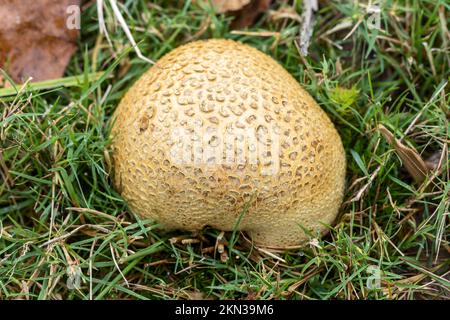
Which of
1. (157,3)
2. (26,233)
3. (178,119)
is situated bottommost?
(26,233)

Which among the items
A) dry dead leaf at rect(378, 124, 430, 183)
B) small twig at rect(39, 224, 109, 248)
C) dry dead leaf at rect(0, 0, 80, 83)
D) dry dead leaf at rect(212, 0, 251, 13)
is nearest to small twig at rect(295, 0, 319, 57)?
dry dead leaf at rect(212, 0, 251, 13)

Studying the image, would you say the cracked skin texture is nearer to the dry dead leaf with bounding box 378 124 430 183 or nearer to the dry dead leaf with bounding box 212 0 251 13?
the dry dead leaf with bounding box 378 124 430 183

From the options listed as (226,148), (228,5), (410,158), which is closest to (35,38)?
(228,5)

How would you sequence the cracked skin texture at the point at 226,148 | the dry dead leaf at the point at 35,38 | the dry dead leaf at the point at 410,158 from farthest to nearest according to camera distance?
1. the dry dead leaf at the point at 35,38
2. the dry dead leaf at the point at 410,158
3. the cracked skin texture at the point at 226,148

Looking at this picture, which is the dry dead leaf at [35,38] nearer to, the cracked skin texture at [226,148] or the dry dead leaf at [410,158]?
the cracked skin texture at [226,148]

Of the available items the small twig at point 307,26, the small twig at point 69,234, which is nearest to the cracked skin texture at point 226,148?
the small twig at point 69,234
